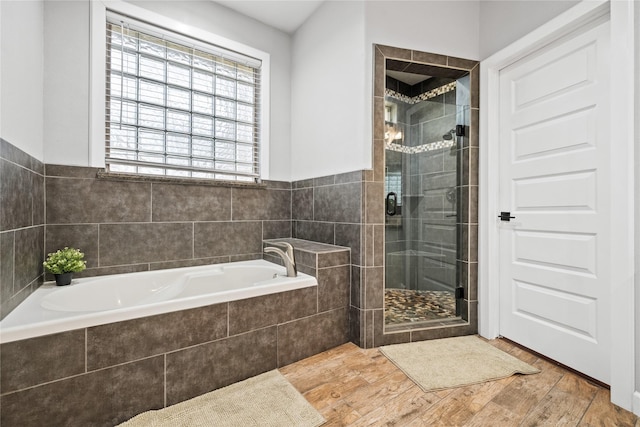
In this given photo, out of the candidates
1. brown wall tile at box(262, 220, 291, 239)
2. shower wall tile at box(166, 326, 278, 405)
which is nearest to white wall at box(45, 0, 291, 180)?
brown wall tile at box(262, 220, 291, 239)

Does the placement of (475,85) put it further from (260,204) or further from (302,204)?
(260,204)

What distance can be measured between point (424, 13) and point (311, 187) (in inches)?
64.3

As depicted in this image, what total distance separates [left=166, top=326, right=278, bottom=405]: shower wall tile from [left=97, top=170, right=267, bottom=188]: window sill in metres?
1.34

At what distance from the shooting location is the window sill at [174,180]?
208 centimetres

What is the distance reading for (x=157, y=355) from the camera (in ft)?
4.68

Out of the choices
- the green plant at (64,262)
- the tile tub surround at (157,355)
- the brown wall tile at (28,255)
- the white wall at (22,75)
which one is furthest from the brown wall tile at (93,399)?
the white wall at (22,75)

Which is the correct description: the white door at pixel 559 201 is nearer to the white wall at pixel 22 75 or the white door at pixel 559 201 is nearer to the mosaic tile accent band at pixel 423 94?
the mosaic tile accent band at pixel 423 94

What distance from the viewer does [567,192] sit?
5.94 feet

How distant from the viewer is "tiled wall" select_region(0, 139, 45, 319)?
4.26ft

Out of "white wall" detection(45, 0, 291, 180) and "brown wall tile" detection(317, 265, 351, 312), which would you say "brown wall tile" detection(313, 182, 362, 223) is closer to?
"brown wall tile" detection(317, 265, 351, 312)

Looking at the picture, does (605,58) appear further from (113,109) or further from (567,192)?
(113,109)

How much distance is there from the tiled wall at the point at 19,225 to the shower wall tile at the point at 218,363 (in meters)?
0.78

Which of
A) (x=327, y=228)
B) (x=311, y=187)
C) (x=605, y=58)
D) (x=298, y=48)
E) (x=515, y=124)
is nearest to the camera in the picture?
(x=605, y=58)

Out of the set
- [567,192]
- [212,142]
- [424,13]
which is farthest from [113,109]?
[567,192]
